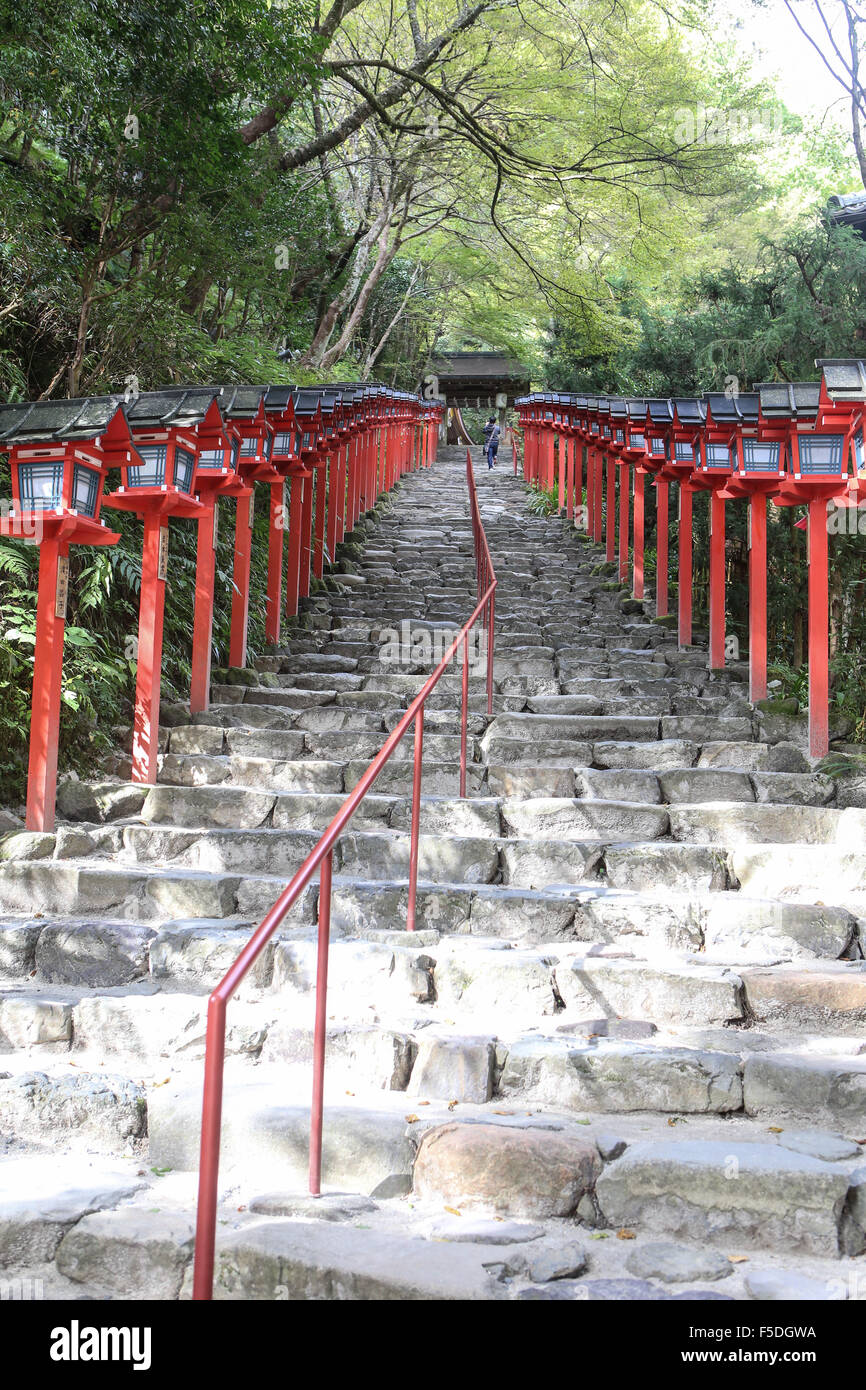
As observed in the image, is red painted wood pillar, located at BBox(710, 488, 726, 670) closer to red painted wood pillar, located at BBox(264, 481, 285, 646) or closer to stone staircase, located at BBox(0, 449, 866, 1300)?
stone staircase, located at BBox(0, 449, 866, 1300)

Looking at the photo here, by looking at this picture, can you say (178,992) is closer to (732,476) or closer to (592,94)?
(732,476)

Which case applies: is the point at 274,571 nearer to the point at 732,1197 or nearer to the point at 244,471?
the point at 244,471

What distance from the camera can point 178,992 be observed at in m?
3.99

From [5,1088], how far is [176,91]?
6.07m

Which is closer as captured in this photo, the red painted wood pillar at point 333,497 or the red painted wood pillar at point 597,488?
the red painted wood pillar at point 333,497

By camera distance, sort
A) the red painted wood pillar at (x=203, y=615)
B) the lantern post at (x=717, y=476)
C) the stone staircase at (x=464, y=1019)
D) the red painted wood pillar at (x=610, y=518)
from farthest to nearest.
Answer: the red painted wood pillar at (x=610, y=518), the lantern post at (x=717, y=476), the red painted wood pillar at (x=203, y=615), the stone staircase at (x=464, y=1019)

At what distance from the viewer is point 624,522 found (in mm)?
11195

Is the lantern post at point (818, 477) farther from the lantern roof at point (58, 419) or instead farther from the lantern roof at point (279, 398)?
the lantern roof at point (58, 419)

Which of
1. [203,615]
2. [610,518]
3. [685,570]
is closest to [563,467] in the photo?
[610,518]

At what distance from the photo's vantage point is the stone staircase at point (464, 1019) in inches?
108

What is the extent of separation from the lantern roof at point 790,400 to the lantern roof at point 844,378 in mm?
717

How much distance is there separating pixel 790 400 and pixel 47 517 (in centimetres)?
455

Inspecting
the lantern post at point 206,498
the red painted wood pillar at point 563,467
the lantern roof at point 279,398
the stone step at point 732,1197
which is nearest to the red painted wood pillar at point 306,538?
the lantern roof at point 279,398
